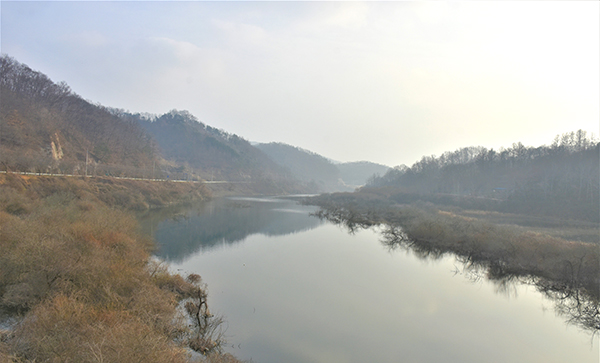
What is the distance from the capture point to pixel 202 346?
27.6ft

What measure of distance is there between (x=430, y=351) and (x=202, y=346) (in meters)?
6.32

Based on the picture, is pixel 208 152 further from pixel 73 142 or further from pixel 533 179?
pixel 533 179

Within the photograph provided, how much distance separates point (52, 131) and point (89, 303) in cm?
5809

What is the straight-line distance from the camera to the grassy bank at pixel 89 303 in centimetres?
530

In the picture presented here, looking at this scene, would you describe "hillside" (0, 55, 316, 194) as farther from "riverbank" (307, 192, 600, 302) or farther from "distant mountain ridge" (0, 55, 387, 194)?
"riverbank" (307, 192, 600, 302)

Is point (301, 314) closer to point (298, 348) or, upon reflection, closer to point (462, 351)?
point (298, 348)

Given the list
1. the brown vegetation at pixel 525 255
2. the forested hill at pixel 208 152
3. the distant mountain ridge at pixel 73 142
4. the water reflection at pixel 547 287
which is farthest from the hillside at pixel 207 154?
the water reflection at pixel 547 287

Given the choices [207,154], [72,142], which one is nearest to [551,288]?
[72,142]

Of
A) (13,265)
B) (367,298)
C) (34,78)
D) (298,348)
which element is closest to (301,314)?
(298,348)

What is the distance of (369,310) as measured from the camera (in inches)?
482

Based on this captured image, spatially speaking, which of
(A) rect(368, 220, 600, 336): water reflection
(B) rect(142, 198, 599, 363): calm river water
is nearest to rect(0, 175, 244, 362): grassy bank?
(B) rect(142, 198, 599, 363): calm river water

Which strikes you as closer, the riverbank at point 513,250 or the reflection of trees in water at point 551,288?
the reflection of trees in water at point 551,288

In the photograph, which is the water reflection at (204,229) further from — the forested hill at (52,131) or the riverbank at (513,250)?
the forested hill at (52,131)

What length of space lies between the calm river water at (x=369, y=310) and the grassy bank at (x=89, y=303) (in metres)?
1.48
